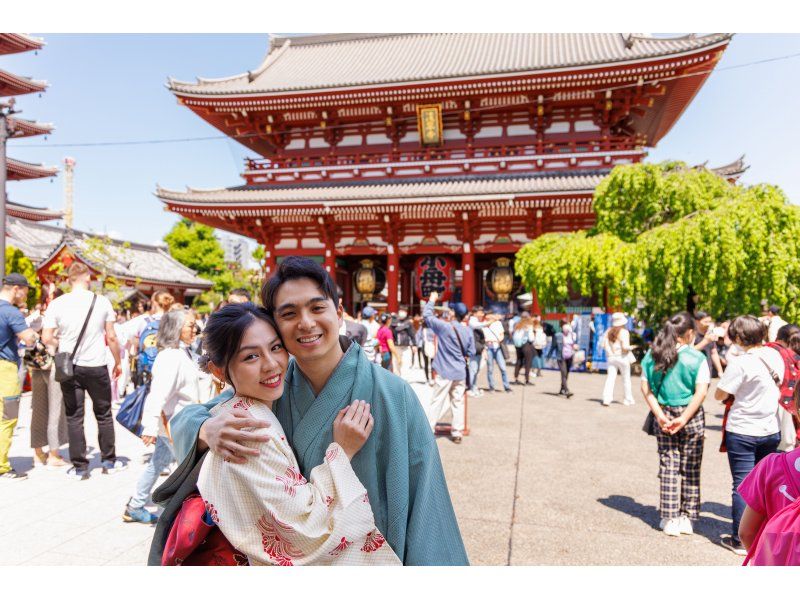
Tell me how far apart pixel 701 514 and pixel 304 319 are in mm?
3822

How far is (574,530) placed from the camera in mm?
3367

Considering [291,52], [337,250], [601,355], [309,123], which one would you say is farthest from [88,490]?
[291,52]

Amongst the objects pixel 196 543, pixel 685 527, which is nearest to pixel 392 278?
pixel 685 527

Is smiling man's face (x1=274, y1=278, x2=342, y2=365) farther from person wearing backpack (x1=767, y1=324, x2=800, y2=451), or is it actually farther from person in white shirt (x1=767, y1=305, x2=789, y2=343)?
person in white shirt (x1=767, y1=305, x2=789, y2=343)

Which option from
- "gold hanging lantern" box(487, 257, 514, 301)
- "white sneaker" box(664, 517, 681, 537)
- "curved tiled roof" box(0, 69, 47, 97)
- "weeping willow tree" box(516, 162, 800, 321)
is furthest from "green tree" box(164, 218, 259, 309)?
"white sneaker" box(664, 517, 681, 537)

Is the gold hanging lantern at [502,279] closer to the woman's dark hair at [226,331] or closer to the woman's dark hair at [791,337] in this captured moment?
the woman's dark hair at [791,337]

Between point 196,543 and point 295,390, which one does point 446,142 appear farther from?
point 196,543

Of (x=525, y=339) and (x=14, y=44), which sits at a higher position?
(x=14, y=44)

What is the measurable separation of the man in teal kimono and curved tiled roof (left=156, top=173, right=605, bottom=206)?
38.3 ft

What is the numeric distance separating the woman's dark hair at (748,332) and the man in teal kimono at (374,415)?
2.81 m

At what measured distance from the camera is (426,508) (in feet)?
4.40

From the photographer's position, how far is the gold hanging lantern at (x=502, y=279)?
15250 mm

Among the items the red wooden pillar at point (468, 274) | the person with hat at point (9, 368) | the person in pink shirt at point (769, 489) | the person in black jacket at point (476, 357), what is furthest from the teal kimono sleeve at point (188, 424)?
the red wooden pillar at point (468, 274)

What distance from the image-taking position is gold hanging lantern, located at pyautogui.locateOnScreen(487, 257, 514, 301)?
15.2m
